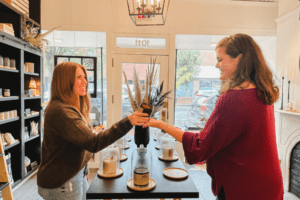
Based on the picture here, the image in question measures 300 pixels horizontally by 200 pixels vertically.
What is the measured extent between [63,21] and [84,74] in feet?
8.36

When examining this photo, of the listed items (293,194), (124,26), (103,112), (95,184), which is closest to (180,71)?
(124,26)

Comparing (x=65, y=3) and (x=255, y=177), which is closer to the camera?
(x=255, y=177)

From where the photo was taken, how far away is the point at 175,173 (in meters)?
1.35

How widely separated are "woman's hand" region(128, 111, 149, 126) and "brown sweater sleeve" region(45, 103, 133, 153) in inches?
2.5

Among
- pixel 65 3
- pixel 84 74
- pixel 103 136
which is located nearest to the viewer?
pixel 103 136

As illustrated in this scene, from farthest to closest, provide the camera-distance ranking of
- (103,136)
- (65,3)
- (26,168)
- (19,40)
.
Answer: (65,3)
(26,168)
(19,40)
(103,136)

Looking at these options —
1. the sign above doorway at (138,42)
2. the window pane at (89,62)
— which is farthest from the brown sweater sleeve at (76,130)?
the window pane at (89,62)

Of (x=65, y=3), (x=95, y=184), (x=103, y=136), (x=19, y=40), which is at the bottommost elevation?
(x=95, y=184)

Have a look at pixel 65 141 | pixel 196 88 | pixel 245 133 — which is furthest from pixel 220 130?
pixel 196 88

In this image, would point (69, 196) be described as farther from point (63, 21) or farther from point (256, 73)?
point (63, 21)

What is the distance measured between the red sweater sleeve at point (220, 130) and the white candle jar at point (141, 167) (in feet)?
0.96

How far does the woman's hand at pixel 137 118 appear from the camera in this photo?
3.98ft

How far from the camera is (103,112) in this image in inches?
179

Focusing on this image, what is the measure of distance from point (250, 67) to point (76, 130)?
3.42 ft
